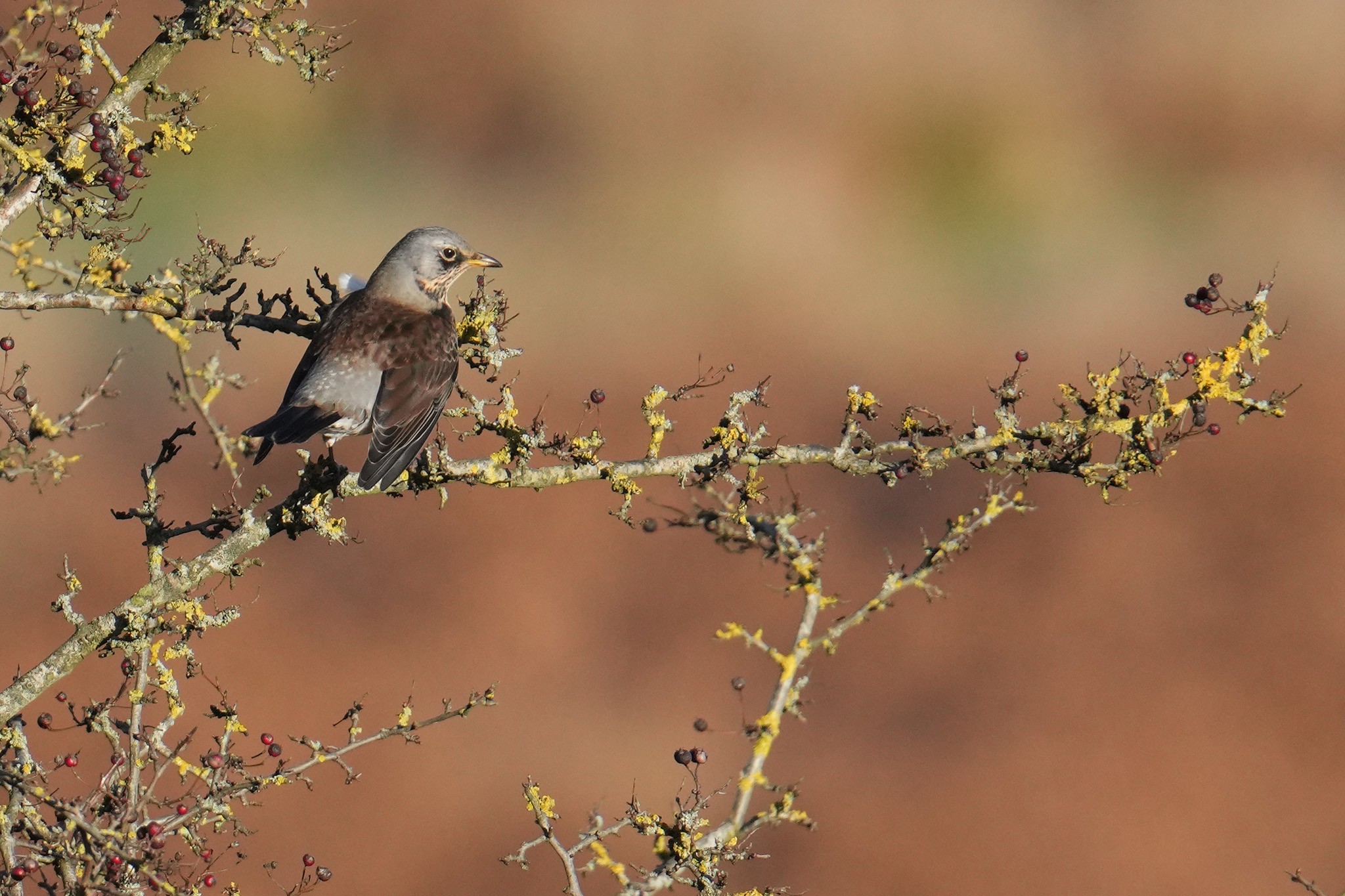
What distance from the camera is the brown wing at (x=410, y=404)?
6.99 metres

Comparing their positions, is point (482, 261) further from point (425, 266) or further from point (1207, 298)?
point (1207, 298)

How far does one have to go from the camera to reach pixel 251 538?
6.61 metres

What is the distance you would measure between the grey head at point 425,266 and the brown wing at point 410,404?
0.49m

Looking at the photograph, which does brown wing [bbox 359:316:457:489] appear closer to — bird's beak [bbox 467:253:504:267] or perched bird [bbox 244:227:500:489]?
perched bird [bbox 244:227:500:489]

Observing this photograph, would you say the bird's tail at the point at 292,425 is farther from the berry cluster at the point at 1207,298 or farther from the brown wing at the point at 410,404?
the berry cluster at the point at 1207,298

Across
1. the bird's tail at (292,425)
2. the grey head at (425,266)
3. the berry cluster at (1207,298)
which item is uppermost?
the grey head at (425,266)

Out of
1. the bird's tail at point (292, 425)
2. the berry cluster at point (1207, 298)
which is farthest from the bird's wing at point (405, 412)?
the berry cluster at point (1207, 298)

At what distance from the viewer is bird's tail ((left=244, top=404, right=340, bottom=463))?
7.52 m

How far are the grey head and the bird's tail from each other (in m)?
1.34

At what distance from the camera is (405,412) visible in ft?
25.7

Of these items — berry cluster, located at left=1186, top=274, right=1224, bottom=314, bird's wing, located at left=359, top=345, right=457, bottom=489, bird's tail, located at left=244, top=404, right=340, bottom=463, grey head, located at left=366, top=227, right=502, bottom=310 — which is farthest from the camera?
grey head, located at left=366, top=227, right=502, bottom=310

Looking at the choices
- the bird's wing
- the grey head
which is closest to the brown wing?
the bird's wing

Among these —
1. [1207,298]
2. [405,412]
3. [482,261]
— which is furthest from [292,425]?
[1207,298]

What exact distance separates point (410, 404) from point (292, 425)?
64 centimetres
